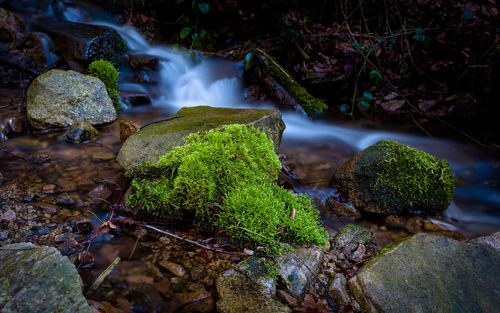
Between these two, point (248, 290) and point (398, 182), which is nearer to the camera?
point (248, 290)

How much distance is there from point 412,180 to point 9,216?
4.07m

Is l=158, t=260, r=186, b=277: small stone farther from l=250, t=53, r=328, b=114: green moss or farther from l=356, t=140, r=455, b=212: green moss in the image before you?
l=250, t=53, r=328, b=114: green moss

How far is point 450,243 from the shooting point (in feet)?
7.51

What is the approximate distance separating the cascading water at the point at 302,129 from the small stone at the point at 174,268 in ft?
10.7

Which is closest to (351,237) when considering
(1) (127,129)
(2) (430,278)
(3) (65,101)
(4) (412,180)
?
(2) (430,278)

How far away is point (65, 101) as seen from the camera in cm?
418

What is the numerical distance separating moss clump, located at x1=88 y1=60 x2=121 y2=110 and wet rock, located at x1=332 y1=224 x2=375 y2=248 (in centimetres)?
443

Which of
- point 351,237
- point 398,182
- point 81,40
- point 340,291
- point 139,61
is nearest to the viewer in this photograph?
point 340,291

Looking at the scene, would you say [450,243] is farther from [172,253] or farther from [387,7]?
[387,7]

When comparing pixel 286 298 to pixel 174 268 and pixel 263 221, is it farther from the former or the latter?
pixel 174 268

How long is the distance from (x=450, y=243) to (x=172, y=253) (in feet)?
7.28

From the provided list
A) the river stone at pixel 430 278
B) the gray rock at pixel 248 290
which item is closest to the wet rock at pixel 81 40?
the gray rock at pixel 248 290

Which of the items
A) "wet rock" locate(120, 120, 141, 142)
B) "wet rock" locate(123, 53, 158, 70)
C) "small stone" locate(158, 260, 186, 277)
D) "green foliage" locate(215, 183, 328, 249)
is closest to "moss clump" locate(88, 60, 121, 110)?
A: "wet rock" locate(120, 120, 141, 142)

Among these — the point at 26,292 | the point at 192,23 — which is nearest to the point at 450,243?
the point at 26,292
